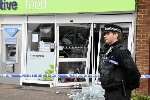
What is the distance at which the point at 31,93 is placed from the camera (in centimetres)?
1323

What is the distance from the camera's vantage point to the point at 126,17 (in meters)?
13.1

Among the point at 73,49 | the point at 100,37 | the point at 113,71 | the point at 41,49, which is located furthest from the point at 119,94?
the point at 41,49

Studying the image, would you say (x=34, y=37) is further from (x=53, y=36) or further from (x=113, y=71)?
(x=113, y=71)

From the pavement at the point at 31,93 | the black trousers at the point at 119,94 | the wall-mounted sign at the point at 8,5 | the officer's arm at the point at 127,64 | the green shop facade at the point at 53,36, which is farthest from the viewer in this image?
the wall-mounted sign at the point at 8,5

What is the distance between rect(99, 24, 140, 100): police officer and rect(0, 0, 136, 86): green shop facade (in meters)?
7.10

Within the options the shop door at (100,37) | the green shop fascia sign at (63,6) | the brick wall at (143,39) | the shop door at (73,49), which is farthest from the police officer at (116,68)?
the shop door at (73,49)

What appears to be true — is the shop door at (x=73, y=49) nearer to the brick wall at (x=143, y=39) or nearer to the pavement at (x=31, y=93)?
the pavement at (x=31, y=93)

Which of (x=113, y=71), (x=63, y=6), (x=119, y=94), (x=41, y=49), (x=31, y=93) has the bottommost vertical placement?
(x=31, y=93)

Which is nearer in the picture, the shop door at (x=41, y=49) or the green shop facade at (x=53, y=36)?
the green shop facade at (x=53, y=36)

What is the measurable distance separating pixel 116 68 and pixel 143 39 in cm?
691

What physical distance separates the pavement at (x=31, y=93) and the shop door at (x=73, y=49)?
752 mm

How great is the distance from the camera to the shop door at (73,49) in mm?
14172

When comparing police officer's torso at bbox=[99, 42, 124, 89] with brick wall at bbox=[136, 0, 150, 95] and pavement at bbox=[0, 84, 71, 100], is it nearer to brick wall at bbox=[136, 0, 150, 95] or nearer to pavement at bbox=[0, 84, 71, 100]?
pavement at bbox=[0, 84, 71, 100]

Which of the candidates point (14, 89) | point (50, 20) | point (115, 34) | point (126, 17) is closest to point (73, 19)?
point (50, 20)
